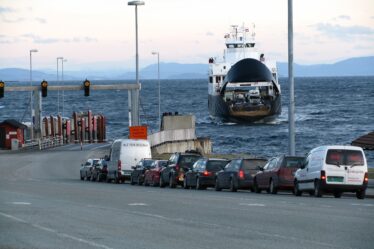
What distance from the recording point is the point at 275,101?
12588cm

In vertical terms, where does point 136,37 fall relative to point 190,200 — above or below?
above

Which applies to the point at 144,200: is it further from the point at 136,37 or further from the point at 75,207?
the point at 136,37

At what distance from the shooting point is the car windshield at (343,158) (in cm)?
3203

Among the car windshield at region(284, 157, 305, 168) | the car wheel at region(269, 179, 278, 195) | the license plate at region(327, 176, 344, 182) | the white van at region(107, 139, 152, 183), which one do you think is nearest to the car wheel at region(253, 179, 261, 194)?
the car wheel at region(269, 179, 278, 195)

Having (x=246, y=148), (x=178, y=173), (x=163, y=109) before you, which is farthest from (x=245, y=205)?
(x=163, y=109)

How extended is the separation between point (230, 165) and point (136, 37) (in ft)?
107

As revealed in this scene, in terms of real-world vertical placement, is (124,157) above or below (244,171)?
below

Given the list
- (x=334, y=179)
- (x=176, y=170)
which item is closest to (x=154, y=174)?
(x=176, y=170)

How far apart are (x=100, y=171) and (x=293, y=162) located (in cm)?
1793

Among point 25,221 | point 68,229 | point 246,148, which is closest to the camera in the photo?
point 68,229

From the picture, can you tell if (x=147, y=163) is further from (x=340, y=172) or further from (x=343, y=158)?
(x=340, y=172)

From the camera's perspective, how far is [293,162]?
35.8 meters

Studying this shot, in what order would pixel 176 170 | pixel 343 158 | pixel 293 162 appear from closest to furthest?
1. pixel 343 158
2. pixel 293 162
3. pixel 176 170

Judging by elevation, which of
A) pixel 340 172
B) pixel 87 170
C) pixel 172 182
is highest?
pixel 340 172
